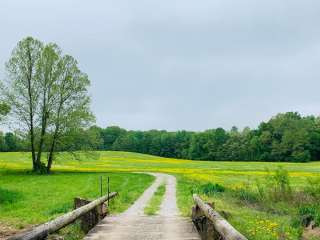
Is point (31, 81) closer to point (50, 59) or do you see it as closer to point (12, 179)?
point (50, 59)

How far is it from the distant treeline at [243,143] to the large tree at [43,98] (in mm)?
45477

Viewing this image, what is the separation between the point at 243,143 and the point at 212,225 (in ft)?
409

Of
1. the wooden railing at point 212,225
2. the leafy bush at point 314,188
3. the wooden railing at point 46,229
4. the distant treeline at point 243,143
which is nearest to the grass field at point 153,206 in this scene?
the wooden railing at point 212,225

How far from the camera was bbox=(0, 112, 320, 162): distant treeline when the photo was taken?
11425 centimetres

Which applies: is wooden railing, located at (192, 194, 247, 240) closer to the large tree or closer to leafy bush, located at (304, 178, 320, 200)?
leafy bush, located at (304, 178, 320, 200)

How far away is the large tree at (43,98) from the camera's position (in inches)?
1890

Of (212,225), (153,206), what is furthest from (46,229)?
(153,206)

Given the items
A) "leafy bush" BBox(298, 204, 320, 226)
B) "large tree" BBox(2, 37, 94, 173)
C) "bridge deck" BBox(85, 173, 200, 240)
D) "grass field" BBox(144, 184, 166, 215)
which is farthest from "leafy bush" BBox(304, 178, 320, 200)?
"large tree" BBox(2, 37, 94, 173)

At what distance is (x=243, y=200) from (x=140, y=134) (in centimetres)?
15028

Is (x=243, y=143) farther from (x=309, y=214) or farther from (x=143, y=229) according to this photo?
(x=143, y=229)

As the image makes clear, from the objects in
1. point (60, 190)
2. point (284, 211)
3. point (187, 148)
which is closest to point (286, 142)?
point (187, 148)

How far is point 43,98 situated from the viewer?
4866 cm

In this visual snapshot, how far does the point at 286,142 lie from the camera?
11625cm

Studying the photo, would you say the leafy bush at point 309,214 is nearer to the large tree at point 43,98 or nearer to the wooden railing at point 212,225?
the wooden railing at point 212,225
